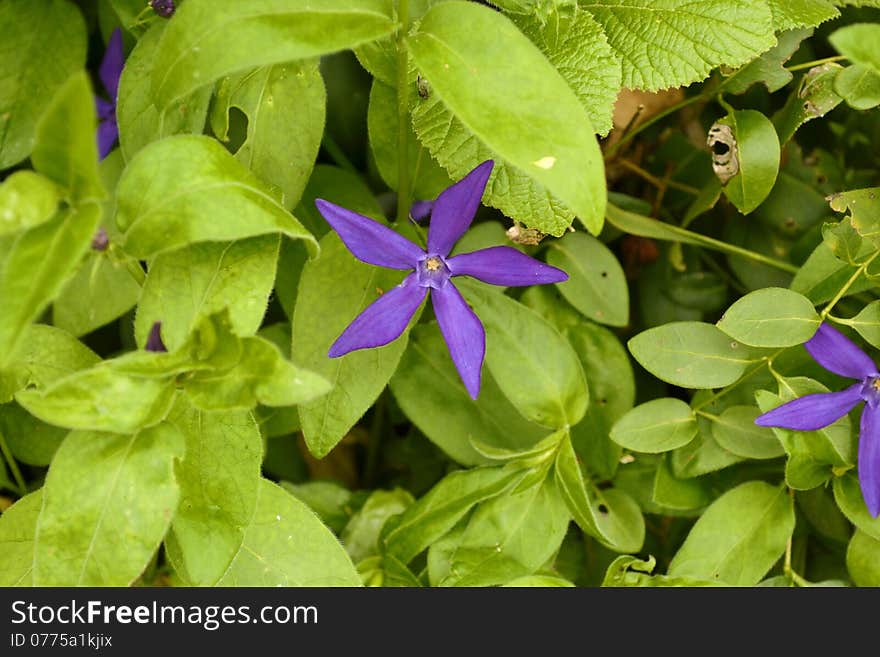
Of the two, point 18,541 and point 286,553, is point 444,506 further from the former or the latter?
point 18,541

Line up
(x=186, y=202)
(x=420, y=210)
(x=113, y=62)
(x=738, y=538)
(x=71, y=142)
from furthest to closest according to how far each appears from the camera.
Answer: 1. (x=420, y=210)
2. (x=113, y=62)
3. (x=738, y=538)
4. (x=186, y=202)
5. (x=71, y=142)

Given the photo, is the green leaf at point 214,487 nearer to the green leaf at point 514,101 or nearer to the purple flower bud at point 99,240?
the purple flower bud at point 99,240

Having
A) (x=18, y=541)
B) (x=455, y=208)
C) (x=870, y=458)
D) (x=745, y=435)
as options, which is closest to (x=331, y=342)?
(x=455, y=208)

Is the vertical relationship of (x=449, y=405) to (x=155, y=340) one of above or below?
below

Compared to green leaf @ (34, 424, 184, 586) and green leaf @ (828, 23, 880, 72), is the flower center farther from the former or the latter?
green leaf @ (828, 23, 880, 72)

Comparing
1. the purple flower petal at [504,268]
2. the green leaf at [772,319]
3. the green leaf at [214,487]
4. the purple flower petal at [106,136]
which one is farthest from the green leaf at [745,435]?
the purple flower petal at [106,136]

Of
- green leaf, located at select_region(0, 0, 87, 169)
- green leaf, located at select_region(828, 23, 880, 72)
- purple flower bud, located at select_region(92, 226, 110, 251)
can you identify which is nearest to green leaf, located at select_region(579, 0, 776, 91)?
green leaf, located at select_region(828, 23, 880, 72)
